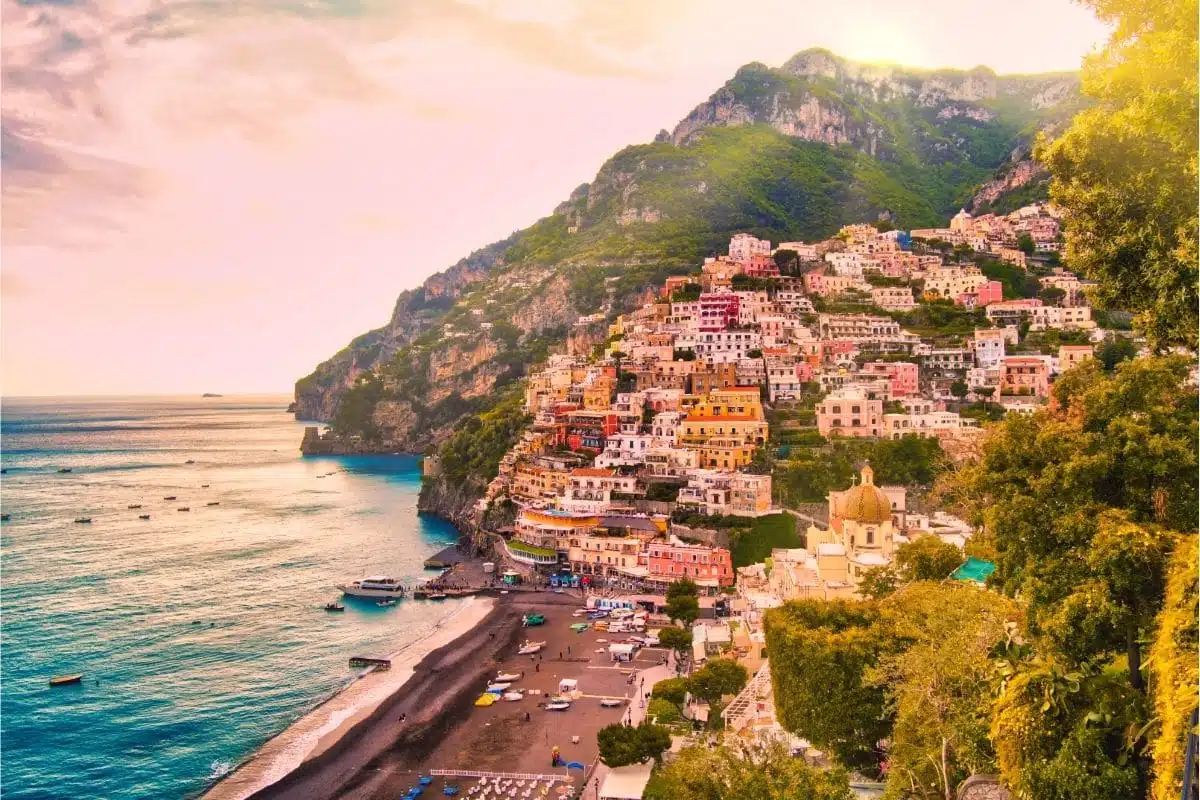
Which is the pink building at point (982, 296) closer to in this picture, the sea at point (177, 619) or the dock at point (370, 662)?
the sea at point (177, 619)

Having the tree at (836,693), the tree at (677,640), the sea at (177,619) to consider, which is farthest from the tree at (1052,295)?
the tree at (836,693)

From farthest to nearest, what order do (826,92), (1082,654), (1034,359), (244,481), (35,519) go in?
(826,92)
(244,481)
(35,519)
(1034,359)
(1082,654)

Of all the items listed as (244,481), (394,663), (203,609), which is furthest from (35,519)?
(394,663)

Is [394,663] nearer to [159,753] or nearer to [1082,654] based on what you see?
[159,753]

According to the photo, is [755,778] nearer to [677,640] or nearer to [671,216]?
[677,640]

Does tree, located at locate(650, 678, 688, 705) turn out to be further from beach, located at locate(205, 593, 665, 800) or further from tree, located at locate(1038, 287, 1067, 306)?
tree, located at locate(1038, 287, 1067, 306)

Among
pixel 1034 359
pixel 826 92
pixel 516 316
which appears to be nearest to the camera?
pixel 1034 359

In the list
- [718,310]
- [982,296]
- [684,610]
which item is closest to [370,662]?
[684,610]
